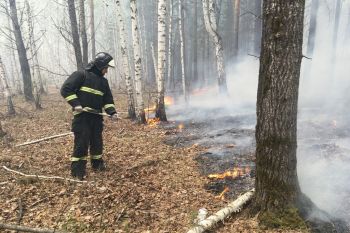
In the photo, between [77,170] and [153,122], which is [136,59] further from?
[77,170]

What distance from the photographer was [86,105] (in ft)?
21.7

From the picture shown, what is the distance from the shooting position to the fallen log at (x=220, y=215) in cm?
431

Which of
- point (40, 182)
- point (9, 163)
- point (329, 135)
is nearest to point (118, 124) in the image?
point (9, 163)

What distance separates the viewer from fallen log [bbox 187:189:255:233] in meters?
4.31

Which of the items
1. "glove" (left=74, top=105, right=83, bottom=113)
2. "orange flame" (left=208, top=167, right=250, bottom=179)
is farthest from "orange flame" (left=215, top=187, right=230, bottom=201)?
"glove" (left=74, top=105, right=83, bottom=113)

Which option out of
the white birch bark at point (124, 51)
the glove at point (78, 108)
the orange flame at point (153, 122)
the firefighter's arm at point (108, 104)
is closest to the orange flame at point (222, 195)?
the firefighter's arm at point (108, 104)

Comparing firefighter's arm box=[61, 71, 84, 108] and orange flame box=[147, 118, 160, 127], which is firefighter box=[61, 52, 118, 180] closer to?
firefighter's arm box=[61, 71, 84, 108]

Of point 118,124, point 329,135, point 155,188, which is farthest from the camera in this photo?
point 118,124

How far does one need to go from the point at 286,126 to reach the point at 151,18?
40432 mm

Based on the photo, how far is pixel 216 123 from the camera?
12844mm

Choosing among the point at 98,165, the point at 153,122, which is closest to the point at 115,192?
the point at 98,165

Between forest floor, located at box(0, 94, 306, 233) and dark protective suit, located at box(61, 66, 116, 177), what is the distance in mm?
526

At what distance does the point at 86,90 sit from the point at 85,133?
0.94 m

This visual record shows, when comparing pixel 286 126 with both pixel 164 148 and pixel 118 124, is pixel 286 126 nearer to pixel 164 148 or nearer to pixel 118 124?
pixel 164 148
